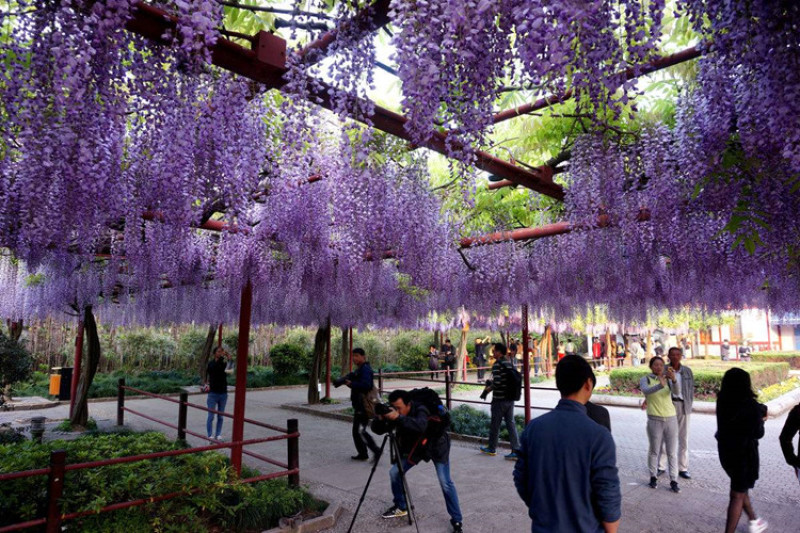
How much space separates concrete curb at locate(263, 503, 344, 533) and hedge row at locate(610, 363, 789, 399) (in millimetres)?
10066

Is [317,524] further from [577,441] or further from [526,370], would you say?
[526,370]

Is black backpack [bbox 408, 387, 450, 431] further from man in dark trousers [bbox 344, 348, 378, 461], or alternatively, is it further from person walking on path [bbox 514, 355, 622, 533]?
man in dark trousers [bbox 344, 348, 378, 461]

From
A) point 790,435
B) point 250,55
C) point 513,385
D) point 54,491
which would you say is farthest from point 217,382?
point 790,435

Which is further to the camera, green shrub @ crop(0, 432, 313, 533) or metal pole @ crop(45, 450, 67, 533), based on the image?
green shrub @ crop(0, 432, 313, 533)

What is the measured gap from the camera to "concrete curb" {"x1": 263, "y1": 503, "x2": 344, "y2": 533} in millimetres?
4166

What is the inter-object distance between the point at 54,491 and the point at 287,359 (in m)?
16.0

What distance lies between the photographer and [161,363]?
62.9ft

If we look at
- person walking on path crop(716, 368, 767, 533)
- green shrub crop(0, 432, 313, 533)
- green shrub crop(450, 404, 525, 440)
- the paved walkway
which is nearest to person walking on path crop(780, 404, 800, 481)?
person walking on path crop(716, 368, 767, 533)

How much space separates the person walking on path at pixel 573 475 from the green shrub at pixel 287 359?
56.9 ft

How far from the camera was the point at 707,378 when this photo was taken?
12773 millimetres

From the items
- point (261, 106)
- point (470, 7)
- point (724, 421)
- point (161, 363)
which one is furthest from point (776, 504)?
point (161, 363)

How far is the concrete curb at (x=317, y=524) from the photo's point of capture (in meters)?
4.17

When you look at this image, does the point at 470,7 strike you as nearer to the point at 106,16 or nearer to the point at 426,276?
the point at 106,16

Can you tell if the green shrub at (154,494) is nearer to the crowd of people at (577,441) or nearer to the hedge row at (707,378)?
the crowd of people at (577,441)
